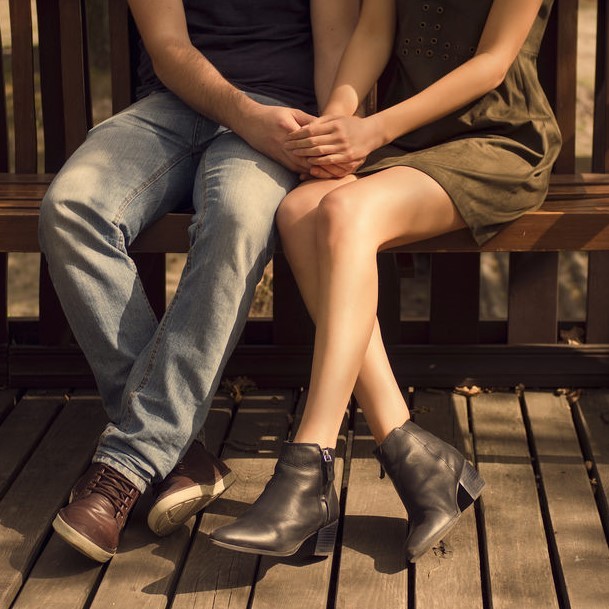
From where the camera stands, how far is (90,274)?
270 centimetres

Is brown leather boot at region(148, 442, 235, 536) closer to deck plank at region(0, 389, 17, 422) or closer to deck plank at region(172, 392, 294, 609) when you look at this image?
deck plank at region(172, 392, 294, 609)

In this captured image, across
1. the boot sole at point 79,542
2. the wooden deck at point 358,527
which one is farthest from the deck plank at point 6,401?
the boot sole at point 79,542

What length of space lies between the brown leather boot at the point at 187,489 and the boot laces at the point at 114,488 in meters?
0.06

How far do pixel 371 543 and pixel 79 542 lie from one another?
66cm

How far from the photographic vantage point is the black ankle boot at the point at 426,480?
2547 millimetres

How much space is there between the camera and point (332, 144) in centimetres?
279

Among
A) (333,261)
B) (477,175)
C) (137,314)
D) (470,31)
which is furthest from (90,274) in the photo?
(470,31)

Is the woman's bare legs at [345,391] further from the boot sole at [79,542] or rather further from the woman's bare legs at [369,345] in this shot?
the boot sole at [79,542]

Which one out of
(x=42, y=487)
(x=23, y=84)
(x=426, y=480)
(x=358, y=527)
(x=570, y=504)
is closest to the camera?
(x=426, y=480)

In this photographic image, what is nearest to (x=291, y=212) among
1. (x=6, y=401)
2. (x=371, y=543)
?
(x=371, y=543)

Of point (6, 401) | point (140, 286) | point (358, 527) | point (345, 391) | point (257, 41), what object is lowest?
point (6, 401)

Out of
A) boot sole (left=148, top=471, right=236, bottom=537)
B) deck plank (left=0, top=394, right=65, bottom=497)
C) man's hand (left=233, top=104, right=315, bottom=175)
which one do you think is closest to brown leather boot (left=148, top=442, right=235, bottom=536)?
boot sole (left=148, top=471, right=236, bottom=537)

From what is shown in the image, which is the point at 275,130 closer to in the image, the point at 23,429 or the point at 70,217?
the point at 70,217

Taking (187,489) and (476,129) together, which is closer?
(187,489)
